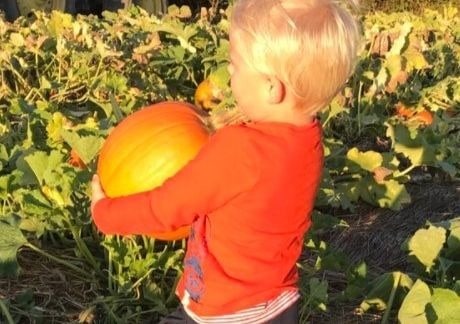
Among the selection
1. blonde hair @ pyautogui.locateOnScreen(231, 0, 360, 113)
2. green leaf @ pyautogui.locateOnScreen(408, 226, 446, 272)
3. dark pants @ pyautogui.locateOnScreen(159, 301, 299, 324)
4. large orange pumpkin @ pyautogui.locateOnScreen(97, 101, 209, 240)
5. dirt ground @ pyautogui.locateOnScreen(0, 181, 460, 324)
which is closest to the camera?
blonde hair @ pyautogui.locateOnScreen(231, 0, 360, 113)

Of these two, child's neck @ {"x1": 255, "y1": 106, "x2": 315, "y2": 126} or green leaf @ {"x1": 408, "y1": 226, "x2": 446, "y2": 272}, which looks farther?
green leaf @ {"x1": 408, "y1": 226, "x2": 446, "y2": 272}

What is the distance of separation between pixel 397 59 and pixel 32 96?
2.02 meters

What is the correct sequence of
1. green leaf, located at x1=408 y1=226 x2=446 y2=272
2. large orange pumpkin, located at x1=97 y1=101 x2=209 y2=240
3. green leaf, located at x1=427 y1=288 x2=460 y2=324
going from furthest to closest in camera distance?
green leaf, located at x1=408 y1=226 x2=446 y2=272 → large orange pumpkin, located at x1=97 y1=101 x2=209 y2=240 → green leaf, located at x1=427 y1=288 x2=460 y2=324

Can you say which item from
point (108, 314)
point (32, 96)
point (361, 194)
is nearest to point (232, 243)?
point (108, 314)

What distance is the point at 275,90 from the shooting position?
176 cm

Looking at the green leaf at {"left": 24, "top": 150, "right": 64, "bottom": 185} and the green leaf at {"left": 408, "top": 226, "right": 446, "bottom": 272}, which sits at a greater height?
the green leaf at {"left": 24, "top": 150, "right": 64, "bottom": 185}

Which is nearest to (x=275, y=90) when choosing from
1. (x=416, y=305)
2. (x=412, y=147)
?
(x=416, y=305)

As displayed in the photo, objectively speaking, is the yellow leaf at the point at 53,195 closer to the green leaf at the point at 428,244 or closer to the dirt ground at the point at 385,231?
the dirt ground at the point at 385,231

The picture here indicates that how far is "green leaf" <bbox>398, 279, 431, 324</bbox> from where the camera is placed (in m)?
2.32

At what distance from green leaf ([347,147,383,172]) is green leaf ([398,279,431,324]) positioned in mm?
1181

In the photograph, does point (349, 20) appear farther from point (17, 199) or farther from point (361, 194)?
point (361, 194)

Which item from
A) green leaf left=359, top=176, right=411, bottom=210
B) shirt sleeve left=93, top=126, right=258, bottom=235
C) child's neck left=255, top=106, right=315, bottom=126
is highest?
child's neck left=255, top=106, right=315, bottom=126

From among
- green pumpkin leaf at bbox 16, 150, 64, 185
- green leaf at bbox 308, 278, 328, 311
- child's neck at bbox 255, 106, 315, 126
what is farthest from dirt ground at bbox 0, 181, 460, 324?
child's neck at bbox 255, 106, 315, 126

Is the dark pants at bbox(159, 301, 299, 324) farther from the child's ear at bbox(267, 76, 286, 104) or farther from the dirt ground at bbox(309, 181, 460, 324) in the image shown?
the dirt ground at bbox(309, 181, 460, 324)
